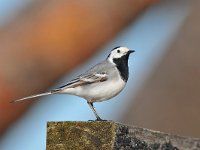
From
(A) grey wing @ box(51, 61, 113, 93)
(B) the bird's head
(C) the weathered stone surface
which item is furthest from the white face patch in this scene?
(C) the weathered stone surface

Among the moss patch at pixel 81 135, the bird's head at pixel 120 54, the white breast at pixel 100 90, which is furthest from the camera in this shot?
the bird's head at pixel 120 54

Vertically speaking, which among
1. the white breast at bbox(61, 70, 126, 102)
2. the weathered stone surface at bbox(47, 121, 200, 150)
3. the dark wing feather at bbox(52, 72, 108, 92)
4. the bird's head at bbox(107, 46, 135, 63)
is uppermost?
the bird's head at bbox(107, 46, 135, 63)

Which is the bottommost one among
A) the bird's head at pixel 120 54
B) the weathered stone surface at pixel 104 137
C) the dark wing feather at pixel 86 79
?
the weathered stone surface at pixel 104 137

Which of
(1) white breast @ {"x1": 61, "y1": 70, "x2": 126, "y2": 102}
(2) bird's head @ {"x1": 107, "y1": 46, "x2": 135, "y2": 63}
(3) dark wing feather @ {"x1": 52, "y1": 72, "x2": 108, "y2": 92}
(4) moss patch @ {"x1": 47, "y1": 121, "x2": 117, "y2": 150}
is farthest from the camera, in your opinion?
(2) bird's head @ {"x1": 107, "y1": 46, "x2": 135, "y2": 63}

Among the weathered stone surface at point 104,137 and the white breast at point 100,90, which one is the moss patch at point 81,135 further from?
the white breast at point 100,90

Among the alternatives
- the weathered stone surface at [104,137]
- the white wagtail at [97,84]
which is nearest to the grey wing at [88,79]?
the white wagtail at [97,84]

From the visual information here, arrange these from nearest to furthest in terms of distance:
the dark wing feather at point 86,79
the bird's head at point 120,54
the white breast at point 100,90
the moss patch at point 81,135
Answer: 1. the moss patch at point 81,135
2. the white breast at point 100,90
3. the dark wing feather at point 86,79
4. the bird's head at point 120,54

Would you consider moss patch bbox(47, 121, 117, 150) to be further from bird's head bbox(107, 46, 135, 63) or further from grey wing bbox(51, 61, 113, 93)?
bird's head bbox(107, 46, 135, 63)

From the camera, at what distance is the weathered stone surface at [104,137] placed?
190cm

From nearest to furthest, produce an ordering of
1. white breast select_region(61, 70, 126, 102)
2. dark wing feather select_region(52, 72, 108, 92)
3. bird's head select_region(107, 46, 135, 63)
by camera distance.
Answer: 1. white breast select_region(61, 70, 126, 102)
2. dark wing feather select_region(52, 72, 108, 92)
3. bird's head select_region(107, 46, 135, 63)

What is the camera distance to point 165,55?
543 centimetres

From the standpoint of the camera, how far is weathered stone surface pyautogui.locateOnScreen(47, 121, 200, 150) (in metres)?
1.90

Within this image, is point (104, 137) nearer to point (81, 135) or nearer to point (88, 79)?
point (81, 135)

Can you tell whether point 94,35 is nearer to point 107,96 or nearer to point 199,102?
point 199,102
